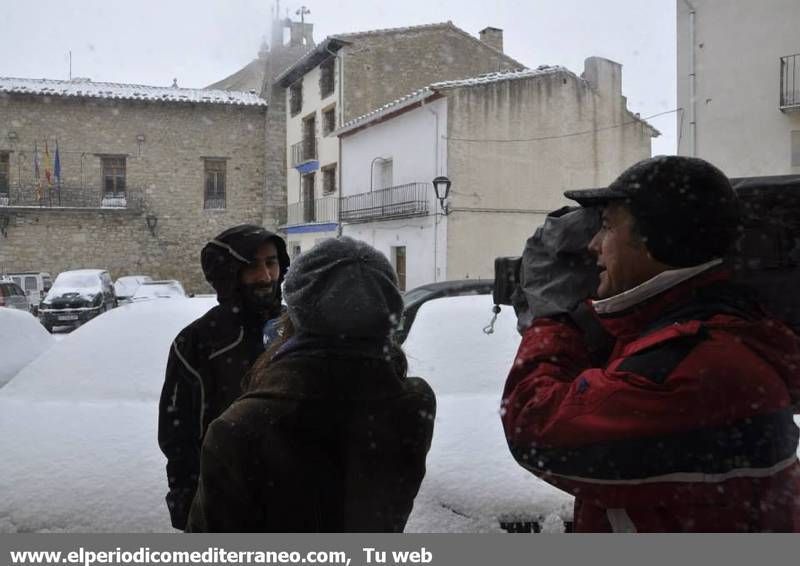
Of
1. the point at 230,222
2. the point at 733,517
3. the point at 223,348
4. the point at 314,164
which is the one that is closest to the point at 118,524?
the point at 223,348

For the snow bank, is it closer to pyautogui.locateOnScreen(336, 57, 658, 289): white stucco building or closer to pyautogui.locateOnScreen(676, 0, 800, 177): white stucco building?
pyautogui.locateOnScreen(676, 0, 800, 177): white stucco building

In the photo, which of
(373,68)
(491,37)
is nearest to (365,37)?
(373,68)

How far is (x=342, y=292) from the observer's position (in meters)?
1.28

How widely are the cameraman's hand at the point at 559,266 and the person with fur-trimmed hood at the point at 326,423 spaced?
25cm

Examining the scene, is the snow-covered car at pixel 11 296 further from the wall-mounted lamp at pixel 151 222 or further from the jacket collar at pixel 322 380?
the jacket collar at pixel 322 380

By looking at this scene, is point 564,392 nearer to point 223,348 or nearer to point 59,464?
point 223,348

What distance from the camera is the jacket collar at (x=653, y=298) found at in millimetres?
1185

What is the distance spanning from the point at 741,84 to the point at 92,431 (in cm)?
1033

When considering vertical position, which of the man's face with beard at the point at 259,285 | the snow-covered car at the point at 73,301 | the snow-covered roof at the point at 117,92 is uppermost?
the snow-covered roof at the point at 117,92

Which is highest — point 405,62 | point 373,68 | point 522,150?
point 405,62

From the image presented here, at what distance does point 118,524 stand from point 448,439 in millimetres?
1362

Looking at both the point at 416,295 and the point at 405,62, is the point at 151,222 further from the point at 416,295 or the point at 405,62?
the point at 416,295

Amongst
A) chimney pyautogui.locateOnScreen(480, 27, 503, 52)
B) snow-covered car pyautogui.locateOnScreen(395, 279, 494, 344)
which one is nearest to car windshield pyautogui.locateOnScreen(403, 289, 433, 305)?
snow-covered car pyautogui.locateOnScreen(395, 279, 494, 344)

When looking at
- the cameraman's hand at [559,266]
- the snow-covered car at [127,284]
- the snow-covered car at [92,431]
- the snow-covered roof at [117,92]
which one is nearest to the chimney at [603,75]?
the snow-covered roof at [117,92]
